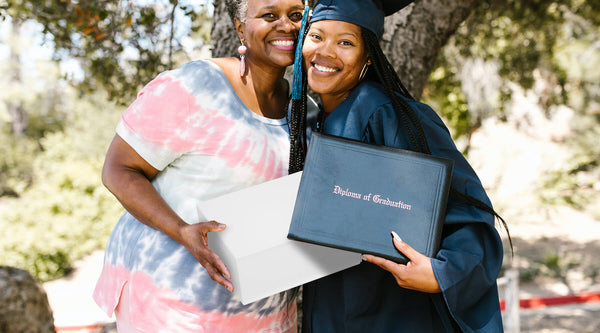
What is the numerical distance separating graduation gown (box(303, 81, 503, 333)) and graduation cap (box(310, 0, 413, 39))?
20 centimetres

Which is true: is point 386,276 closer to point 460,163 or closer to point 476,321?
point 476,321

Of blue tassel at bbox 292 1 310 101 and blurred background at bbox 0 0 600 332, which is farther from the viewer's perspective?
blurred background at bbox 0 0 600 332

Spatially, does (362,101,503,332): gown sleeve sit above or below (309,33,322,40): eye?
below

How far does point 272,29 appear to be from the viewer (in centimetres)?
186

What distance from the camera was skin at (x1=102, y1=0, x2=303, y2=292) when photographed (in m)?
1.61

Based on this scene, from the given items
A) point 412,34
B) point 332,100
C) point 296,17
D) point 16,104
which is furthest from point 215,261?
point 16,104

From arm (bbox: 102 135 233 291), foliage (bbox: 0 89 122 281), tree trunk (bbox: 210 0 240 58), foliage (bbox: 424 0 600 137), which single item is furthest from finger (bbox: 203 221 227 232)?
foliage (bbox: 0 89 122 281)

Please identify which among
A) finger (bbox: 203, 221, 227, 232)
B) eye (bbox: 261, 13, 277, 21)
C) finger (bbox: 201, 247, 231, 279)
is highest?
eye (bbox: 261, 13, 277, 21)

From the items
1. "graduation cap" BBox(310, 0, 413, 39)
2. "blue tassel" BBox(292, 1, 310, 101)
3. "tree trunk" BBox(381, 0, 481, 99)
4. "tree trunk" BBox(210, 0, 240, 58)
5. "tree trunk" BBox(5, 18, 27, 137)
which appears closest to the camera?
"graduation cap" BBox(310, 0, 413, 39)

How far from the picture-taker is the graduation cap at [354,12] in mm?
1674

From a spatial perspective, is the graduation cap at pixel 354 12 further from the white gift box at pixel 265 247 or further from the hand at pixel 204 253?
the hand at pixel 204 253

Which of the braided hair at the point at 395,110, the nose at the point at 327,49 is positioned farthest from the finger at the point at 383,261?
the nose at the point at 327,49

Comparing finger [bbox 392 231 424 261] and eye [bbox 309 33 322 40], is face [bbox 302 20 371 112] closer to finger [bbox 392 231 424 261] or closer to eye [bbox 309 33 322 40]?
eye [bbox 309 33 322 40]

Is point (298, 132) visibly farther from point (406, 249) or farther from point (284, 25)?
point (406, 249)
